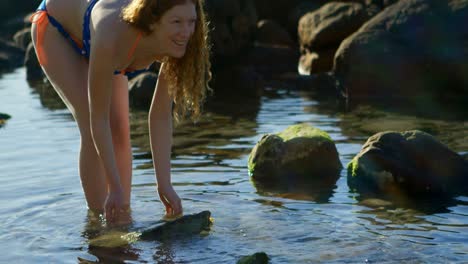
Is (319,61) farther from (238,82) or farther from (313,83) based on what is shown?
(238,82)

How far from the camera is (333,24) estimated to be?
54.3 feet

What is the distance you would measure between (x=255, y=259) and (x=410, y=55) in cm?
913

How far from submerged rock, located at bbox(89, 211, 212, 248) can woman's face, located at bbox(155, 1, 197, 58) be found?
4.11 feet

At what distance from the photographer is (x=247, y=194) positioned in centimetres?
756

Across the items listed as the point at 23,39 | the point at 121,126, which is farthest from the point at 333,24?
the point at 23,39

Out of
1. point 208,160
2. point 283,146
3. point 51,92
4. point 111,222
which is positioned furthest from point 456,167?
point 51,92

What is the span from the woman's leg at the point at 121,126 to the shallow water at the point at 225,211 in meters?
0.43

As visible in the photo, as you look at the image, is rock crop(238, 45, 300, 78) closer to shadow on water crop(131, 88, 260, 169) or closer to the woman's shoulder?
shadow on water crop(131, 88, 260, 169)

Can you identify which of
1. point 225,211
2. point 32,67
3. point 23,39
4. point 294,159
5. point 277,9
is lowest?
point 225,211

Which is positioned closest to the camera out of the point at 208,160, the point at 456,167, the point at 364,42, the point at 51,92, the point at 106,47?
the point at 106,47

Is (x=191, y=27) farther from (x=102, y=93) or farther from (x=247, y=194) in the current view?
(x=247, y=194)

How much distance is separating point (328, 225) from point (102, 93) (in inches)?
78.0

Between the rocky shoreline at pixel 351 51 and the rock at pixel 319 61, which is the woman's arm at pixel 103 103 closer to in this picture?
the rocky shoreline at pixel 351 51

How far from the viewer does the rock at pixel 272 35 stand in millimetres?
21219
